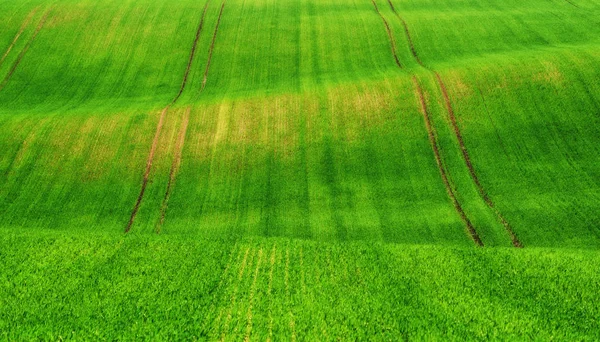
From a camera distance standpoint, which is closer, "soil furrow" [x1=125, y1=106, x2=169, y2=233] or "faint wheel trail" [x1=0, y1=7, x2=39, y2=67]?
"soil furrow" [x1=125, y1=106, x2=169, y2=233]

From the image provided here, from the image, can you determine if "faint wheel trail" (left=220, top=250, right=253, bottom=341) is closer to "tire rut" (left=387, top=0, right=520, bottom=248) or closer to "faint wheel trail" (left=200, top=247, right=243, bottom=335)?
"faint wheel trail" (left=200, top=247, right=243, bottom=335)

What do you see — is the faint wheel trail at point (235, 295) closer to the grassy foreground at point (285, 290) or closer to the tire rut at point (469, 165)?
the grassy foreground at point (285, 290)

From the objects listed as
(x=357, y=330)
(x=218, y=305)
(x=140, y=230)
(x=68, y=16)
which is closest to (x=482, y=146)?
(x=357, y=330)

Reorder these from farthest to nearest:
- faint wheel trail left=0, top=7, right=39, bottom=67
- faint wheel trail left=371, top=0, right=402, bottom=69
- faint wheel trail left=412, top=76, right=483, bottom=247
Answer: faint wheel trail left=0, top=7, right=39, bottom=67 → faint wheel trail left=371, top=0, right=402, bottom=69 → faint wheel trail left=412, top=76, right=483, bottom=247

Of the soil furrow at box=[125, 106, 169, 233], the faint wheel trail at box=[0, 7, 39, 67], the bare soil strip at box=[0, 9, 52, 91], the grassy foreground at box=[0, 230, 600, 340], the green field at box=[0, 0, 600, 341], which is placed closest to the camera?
the grassy foreground at box=[0, 230, 600, 340]

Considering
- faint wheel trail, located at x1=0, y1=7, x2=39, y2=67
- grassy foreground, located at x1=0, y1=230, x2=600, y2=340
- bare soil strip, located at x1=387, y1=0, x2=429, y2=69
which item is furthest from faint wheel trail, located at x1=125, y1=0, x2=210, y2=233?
bare soil strip, located at x1=387, y1=0, x2=429, y2=69

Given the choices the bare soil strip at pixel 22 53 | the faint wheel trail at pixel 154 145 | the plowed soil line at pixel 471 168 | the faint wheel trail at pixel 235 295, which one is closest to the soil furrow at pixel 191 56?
the faint wheel trail at pixel 154 145

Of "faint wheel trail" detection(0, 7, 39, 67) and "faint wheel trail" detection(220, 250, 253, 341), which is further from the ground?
"faint wheel trail" detection(0, 7, 39, 67)
